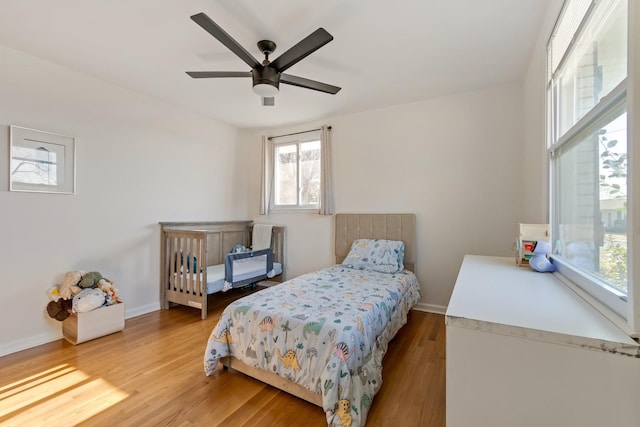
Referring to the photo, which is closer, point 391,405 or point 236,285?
point 391,405

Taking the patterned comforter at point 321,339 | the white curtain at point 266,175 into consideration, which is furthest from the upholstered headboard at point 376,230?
the white curtain at point 266,175

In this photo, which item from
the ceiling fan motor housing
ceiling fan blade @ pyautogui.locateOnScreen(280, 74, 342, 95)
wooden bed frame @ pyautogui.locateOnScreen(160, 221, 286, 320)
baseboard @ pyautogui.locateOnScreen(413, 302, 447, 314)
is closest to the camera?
the ceiling fan motor housing

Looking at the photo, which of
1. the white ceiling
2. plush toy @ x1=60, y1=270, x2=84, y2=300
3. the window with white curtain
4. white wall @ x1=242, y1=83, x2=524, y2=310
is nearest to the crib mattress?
white wall @ x1=242, y1=83, x2=524, y2=310

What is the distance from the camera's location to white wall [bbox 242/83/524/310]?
2.95 metres

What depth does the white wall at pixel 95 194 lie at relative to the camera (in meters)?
2.37

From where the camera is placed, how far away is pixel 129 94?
3.11 m

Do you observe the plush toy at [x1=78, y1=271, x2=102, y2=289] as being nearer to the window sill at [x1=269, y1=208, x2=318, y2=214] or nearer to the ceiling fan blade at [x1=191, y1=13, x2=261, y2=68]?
the window sill at [x1=269, y1=208, x2=318, y2=214]

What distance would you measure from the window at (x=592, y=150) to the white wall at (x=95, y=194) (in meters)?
3.74

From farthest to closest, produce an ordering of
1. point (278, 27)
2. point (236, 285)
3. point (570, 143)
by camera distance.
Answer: point (236, 285) → point (278, 27) → point (570, 143)

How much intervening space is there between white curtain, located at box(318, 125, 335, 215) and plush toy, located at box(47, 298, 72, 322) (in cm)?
278

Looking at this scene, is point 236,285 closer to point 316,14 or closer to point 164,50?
point 164,50

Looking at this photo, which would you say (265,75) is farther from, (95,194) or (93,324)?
(93,324)

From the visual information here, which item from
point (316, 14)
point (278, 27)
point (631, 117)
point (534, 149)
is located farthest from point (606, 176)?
point (278, 27)

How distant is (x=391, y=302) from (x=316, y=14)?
2186 millimetres
